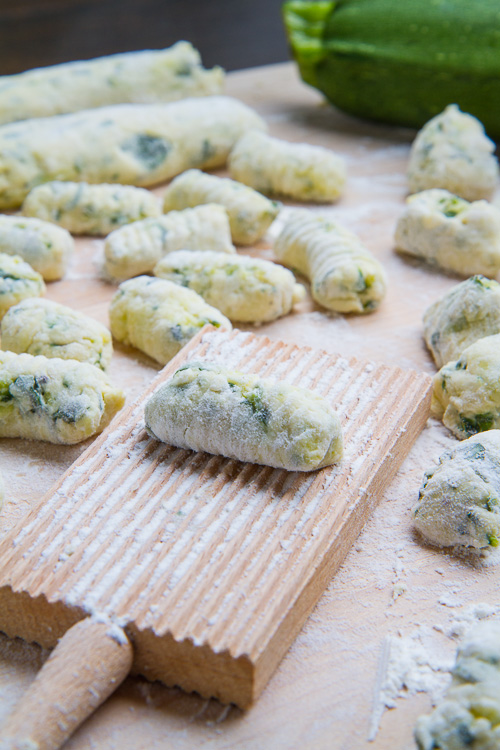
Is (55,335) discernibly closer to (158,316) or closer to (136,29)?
(158,316)

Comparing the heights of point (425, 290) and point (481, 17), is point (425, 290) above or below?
below

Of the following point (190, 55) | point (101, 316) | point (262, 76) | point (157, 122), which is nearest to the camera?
point (101, 316)

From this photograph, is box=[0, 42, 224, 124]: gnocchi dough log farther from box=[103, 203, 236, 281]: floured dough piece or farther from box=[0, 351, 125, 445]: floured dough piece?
box=[0, 351, 125, 445]: floured dough piece

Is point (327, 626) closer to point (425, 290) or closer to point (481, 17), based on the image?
point (425, 290)

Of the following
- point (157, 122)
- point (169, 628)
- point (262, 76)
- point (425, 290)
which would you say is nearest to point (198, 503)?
point (169, 628)

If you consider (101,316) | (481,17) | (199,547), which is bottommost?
(101,316)

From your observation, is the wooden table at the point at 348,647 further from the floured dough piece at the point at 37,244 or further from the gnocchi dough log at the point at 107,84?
the gnocchi dough log at the point at 107,84

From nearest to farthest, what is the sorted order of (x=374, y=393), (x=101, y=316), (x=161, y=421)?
(x=161, y=421)
(x=374, y=393)
(x=101, y=316)
